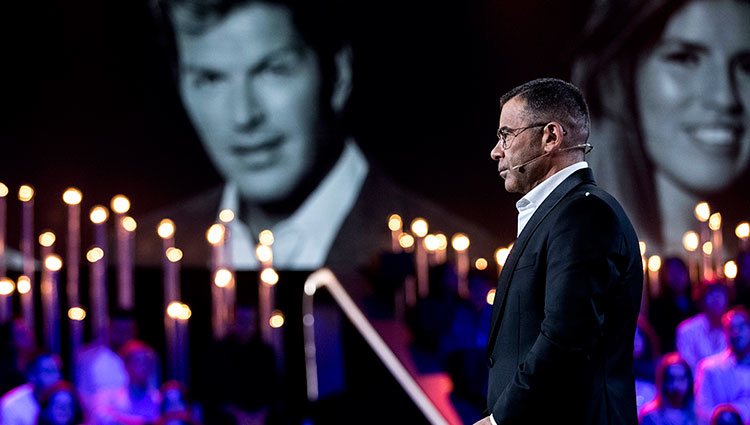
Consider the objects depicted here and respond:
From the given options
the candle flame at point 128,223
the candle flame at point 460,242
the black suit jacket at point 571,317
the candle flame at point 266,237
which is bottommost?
the candle flame at point 460,242

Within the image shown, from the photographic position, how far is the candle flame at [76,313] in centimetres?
620

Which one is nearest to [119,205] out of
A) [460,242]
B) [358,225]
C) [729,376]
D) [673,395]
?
[358,225]

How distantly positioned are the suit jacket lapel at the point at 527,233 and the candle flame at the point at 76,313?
192 inches

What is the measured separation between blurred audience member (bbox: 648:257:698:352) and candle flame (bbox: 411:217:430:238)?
→ 6.59 feet

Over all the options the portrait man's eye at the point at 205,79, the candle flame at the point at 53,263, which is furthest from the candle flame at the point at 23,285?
the portrait man's eye at the point at 205,79

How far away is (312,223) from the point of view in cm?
680

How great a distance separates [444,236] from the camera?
6902mm

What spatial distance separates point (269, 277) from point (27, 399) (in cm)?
209

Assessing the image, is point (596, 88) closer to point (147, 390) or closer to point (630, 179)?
point (630, 179)

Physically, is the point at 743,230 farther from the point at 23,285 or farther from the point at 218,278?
the point at 23,285

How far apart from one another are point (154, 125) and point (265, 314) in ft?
5.21

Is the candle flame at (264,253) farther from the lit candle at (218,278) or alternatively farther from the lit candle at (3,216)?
the lit candle at (3,216)

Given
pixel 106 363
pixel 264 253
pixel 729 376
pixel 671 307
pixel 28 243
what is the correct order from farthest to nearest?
1. pixel 264 253
2. pixel 28 243
3. pixel 106 363
4. pixel 671 307
5. pixel 729 376

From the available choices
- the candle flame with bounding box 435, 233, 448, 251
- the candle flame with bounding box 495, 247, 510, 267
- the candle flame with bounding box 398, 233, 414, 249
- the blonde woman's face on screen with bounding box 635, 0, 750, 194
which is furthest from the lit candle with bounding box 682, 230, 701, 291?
the candle flame with bounding box 398, 233, 414, 249
